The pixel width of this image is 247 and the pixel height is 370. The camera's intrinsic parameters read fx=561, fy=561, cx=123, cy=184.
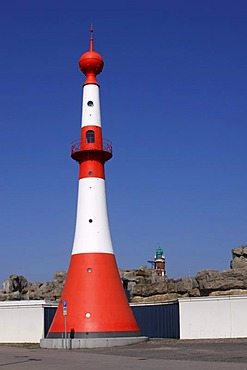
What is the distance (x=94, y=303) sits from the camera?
30.1 m

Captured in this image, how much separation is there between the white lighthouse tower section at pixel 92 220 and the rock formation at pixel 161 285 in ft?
34.9

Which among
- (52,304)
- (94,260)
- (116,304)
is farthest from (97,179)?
(52,304)

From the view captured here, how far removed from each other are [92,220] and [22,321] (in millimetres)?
11496

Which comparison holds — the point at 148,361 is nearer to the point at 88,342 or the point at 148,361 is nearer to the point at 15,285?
the point at 88,342

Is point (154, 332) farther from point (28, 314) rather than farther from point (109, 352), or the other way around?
point (109, 352)

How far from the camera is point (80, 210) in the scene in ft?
104

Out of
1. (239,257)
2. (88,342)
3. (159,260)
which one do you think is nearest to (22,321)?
(88,342)

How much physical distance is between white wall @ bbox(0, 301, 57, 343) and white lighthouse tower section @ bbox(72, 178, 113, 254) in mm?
8766

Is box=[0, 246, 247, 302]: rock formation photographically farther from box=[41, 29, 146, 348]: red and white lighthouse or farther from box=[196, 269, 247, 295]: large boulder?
box=[41, 29, 146, 348]: red and white lighthouse

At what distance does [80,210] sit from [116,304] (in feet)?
18.4

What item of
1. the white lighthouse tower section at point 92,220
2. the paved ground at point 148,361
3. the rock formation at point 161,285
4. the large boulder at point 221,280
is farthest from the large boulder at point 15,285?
the paved ground at point 148,361

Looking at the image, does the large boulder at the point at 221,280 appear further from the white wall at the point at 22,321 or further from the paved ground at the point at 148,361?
the paved ground at the point at 148,361

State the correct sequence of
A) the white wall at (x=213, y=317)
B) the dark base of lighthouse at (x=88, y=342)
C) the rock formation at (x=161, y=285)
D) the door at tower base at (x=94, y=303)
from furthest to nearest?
1. the rock formation at (x=161, y=285)
2. the white wall at (x=213, y=317)
3. the door at tower base at (x=94, y=303)
4. the dark base of lighthouse at (x=88, y=342)

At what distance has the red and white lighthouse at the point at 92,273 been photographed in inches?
1176
